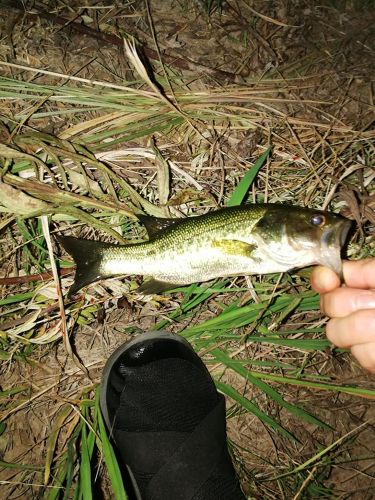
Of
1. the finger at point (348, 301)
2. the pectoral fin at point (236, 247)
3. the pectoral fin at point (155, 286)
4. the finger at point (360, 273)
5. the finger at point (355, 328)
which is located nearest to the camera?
the finger at point (355, 328)

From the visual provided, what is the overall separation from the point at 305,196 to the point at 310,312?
1.07 metres

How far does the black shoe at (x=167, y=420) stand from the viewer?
2869 millimetres

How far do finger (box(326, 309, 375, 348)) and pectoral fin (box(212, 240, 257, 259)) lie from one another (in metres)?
0.72

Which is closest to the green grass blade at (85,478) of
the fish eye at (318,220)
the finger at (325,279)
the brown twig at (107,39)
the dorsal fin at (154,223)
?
the dorsal fin at (154,223)

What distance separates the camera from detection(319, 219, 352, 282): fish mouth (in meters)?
2.12

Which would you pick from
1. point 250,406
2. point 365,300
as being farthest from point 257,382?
point 365,300

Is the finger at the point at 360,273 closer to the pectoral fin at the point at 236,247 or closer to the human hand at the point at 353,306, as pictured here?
the human hand at the point at 353,306

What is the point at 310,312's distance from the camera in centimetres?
314

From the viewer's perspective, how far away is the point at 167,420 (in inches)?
121

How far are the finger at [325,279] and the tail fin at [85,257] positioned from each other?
154cm

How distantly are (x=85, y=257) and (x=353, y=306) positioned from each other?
6.27 ft

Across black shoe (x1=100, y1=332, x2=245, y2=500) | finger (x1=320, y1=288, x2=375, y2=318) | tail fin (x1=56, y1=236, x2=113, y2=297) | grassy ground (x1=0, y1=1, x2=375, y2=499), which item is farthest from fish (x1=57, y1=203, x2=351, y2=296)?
black shoe (x1=100, y1=332, x2=245, y2=500)

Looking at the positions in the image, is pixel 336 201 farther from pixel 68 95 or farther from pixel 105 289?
pixel 68 95

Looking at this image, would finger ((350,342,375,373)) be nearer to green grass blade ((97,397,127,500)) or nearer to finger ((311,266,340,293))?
finger ((311,266,340,293))
